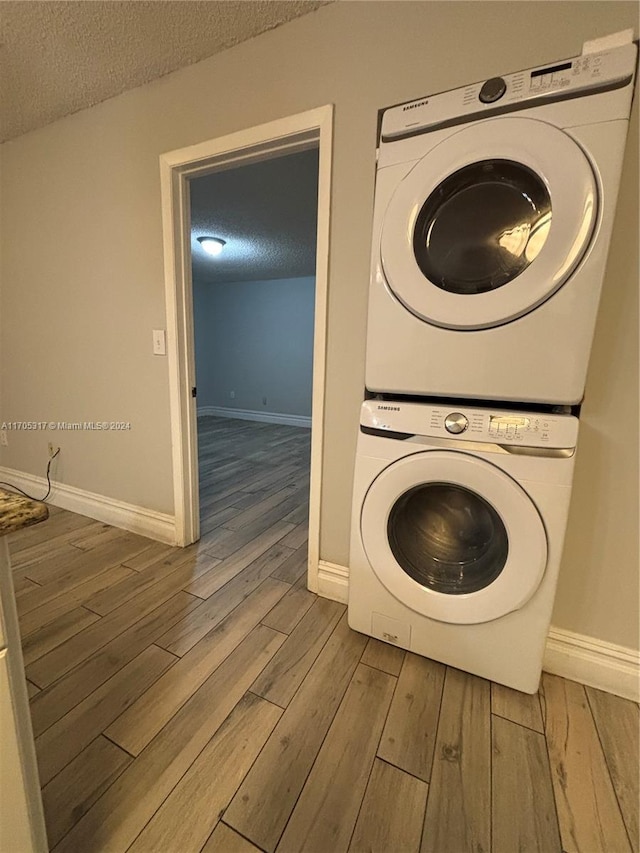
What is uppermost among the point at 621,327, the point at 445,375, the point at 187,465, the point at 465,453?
the point at 621,327

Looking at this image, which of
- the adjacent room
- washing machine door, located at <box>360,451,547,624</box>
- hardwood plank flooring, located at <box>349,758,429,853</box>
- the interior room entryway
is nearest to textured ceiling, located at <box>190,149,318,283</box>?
the interior room entryway

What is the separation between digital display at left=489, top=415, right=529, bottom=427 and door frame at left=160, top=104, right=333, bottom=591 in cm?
67

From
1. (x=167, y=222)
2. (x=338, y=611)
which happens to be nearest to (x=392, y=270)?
(x=167, y=222)

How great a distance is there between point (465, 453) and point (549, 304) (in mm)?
439

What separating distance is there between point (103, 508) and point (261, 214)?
2.59 meters

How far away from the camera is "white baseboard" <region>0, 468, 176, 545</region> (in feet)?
6.44

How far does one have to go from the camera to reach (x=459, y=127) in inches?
37.3

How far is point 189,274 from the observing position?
1.68 metres

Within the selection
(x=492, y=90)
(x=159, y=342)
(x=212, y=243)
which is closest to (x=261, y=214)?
(x=212, y=243)

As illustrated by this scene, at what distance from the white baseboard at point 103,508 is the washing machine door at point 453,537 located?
131 centimetres

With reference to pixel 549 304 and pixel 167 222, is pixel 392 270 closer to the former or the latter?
pixel 549 304

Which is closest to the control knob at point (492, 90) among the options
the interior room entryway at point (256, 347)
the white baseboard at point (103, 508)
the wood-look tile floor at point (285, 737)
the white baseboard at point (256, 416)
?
the interior room entryway at point (256, 347)

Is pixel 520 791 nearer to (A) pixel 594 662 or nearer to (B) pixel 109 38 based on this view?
(A) pixel 594 662

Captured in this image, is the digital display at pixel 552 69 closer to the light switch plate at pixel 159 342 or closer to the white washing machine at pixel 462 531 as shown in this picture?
the white washing machine at pixel 462 531
